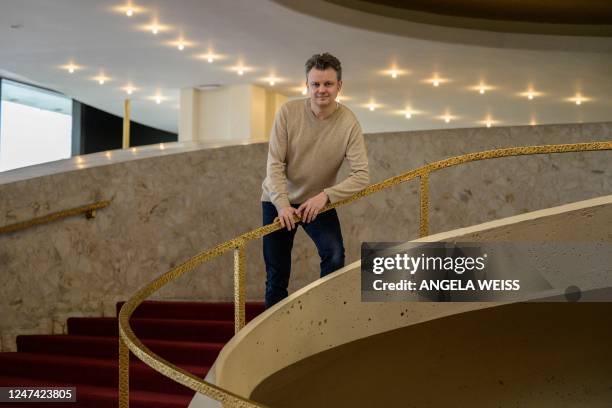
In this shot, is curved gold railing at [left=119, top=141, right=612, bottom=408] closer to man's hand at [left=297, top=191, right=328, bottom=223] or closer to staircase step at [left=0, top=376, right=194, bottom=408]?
man's hand at [left=297, top=191, right=328, bottom=223]

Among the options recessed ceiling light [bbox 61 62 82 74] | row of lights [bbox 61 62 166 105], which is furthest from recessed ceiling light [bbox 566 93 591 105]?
recessed ceiling light [bbox 61 62 82 74]

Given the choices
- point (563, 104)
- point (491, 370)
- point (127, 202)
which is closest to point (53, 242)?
point (127, 202)

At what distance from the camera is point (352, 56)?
1457 cm

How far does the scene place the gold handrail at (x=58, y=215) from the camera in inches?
228

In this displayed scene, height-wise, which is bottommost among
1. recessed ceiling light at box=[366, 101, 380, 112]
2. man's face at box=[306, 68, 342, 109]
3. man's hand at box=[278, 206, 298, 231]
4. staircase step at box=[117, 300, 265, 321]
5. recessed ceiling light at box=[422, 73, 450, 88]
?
staircase step at box=[117, 300, 265, 321]

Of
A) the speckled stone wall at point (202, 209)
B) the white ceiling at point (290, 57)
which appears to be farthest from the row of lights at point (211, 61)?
the speckled stone wall at point (202, 209)

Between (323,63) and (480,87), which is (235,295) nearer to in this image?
(323,63)

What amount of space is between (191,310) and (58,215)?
1.26 m

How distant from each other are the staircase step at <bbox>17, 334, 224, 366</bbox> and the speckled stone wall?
31cm

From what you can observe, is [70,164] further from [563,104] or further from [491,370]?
[563,104]

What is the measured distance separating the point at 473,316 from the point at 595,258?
99 centimetres

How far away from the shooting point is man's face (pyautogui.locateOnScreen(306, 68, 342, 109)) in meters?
3.72

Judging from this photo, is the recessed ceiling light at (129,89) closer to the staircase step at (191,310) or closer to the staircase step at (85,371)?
the staircase step at (191,310)

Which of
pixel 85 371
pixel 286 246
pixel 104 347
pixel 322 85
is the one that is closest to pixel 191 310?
pixel 104 347
